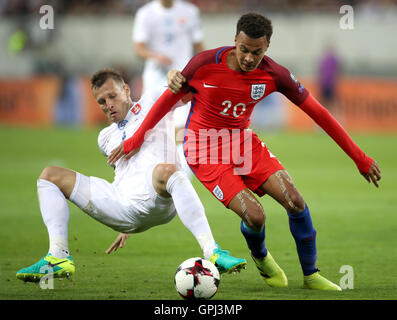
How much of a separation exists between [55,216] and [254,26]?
196 centimetres

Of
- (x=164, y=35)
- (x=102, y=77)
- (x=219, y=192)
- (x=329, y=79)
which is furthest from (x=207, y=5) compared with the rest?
(x=219, y=192)

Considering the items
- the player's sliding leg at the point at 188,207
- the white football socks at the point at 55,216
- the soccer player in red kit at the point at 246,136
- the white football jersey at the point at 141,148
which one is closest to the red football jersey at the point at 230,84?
the soccer player in red kit at the point at 246,136

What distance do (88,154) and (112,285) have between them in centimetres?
997

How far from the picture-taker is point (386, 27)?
23.1 meters

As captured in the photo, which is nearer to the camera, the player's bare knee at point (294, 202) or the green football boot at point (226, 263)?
the green football boot at point (226, 263)

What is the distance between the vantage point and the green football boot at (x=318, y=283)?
17.7 ft

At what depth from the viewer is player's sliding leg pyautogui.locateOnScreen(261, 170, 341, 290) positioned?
17.7 feet

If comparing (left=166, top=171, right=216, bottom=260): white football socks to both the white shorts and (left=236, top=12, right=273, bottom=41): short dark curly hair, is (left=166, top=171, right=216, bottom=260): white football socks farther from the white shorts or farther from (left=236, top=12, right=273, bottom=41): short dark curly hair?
(left=236, top=12, right=273, bottom=41): short dark curly hair

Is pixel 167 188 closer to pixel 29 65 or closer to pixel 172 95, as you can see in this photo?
pixel 172 95

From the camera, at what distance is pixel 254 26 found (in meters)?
5.34

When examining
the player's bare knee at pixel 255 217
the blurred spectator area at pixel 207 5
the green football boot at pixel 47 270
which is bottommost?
the green football boot at pixel 47 270

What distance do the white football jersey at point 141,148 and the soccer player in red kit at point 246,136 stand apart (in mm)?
124

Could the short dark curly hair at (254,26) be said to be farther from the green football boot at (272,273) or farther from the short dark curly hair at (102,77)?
the green football boot at (272,273)
